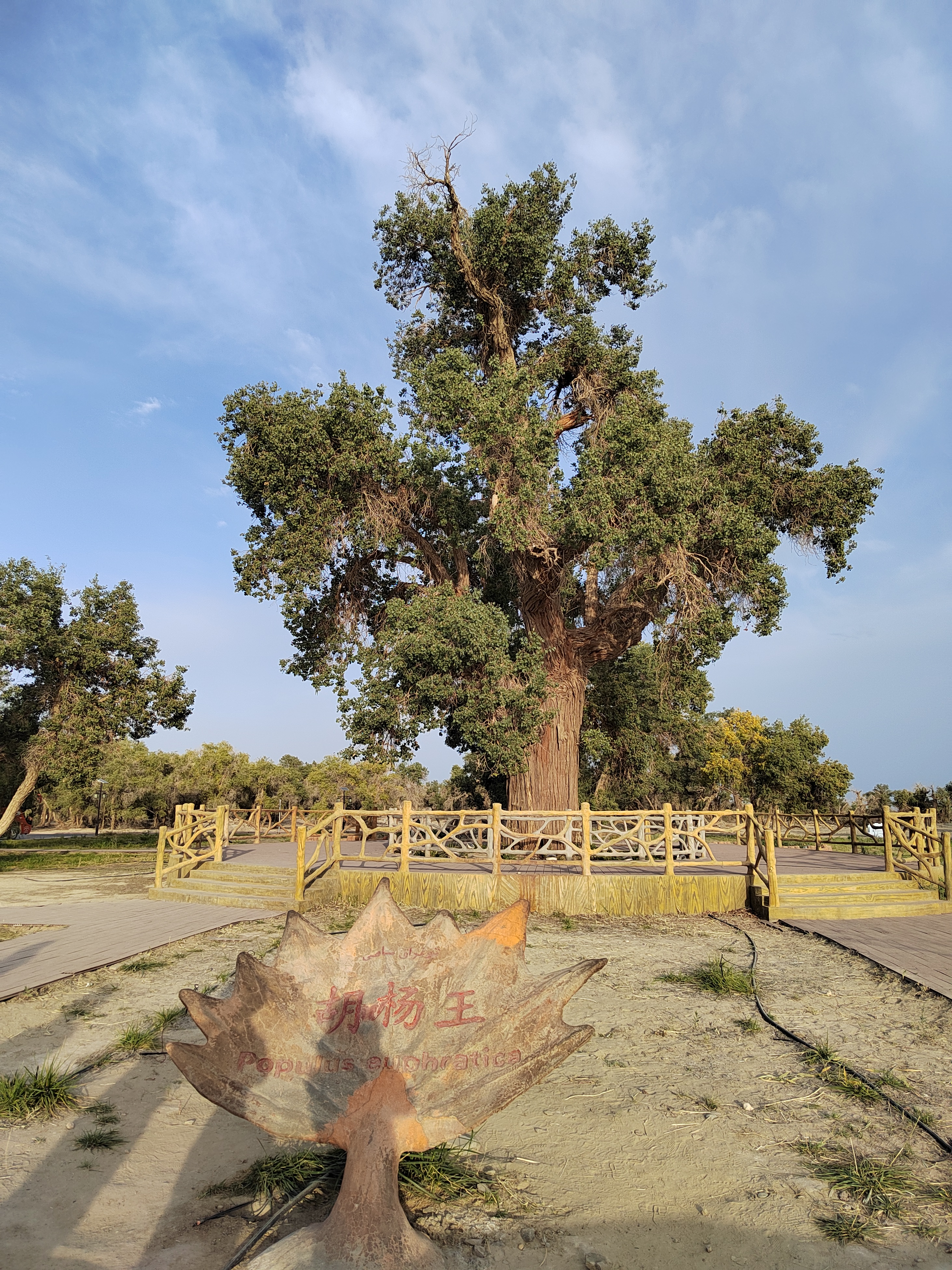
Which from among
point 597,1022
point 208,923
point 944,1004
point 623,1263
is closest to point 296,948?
point 623,1263

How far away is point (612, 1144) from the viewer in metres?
4.29

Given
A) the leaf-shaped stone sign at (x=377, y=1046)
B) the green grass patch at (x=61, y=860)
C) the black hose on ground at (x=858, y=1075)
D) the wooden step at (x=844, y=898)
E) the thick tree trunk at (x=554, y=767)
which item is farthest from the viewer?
the green grass patch at (x=61, y=860)

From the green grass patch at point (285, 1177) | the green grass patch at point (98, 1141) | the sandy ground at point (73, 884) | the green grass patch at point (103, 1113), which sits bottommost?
the sandy ground at point (73, 884)

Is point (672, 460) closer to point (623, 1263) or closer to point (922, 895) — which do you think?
point (922, 895)

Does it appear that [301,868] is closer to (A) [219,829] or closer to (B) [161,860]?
(A) [219,829]

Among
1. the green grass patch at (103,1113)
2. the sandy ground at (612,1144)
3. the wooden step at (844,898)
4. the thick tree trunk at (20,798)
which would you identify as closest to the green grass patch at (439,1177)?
the sandy ground at (612,1144)

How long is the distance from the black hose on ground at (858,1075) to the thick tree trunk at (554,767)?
9.71 meters

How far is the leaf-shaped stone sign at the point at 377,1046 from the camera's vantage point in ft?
10.1

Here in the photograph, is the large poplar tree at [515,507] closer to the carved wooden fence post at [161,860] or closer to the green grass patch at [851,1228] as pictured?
the carved wooden fence post at [161,860]

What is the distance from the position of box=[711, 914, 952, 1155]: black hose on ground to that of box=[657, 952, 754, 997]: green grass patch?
9cm

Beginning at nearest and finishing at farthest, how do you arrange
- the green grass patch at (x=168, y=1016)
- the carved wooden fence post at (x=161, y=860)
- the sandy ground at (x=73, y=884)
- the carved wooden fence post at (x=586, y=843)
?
the green grass patch at (x=168, y=1016)
the carved wooden fence post at (x=586, y=843)
the carved wooden fence post at (x=161, y=860)
the sandy ground at (x=73, y=884)

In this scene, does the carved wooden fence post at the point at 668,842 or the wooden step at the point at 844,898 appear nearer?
the wooden step at the point at 844,898

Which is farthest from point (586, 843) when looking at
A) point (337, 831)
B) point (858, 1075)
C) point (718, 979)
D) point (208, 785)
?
point (208, 785)

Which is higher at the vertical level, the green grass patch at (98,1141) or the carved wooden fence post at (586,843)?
the carved wooden fence post at (586,843)
